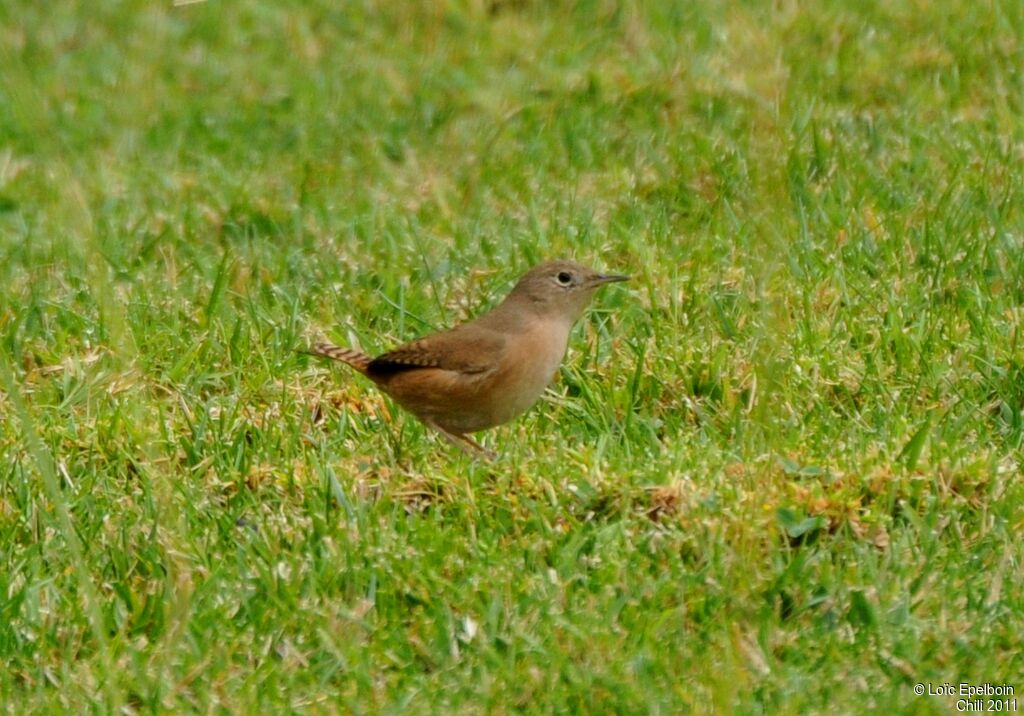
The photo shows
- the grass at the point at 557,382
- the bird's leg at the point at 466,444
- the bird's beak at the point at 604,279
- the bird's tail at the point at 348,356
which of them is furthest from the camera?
the bird's beak at the point at 604,279

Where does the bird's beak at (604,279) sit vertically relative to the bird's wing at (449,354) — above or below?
above

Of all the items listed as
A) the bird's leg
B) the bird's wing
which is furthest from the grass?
the bird's wing

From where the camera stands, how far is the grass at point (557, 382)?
484 cm

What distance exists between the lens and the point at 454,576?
17.3 ft

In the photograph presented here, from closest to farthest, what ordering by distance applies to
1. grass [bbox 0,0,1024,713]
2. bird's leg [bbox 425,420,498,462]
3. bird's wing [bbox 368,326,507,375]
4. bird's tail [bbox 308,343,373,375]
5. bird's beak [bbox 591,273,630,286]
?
1. grass [bbox 0,0,1024,713]
2. bird's leg [bbox 425,420,498,462]
3. bird's wing [bbox 368,326,507,375]
4. bird's tail [bbox 308,343,373,375]
5. bird's beak [bbox 591,273,630,286]

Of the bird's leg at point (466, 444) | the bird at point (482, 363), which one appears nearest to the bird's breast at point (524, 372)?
the bird at point (482, 363)

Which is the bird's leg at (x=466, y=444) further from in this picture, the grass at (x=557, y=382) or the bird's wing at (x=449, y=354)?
the bird's wing at (x=449, y=354)

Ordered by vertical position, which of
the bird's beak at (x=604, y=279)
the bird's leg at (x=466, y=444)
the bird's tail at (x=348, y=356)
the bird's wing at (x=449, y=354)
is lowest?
the bird's leg at (x=466, y=444)

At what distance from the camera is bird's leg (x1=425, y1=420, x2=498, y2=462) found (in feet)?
19.8

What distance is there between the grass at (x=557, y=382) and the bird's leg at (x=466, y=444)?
0.10 metres

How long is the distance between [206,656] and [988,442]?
8.79 ft

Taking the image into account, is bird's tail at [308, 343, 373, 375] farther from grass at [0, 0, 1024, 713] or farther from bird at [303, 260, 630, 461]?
grass at [0, 0, 1024, 713]

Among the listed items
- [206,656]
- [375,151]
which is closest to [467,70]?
[375,151]

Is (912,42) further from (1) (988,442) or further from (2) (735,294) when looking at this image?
(1) (988,442)
